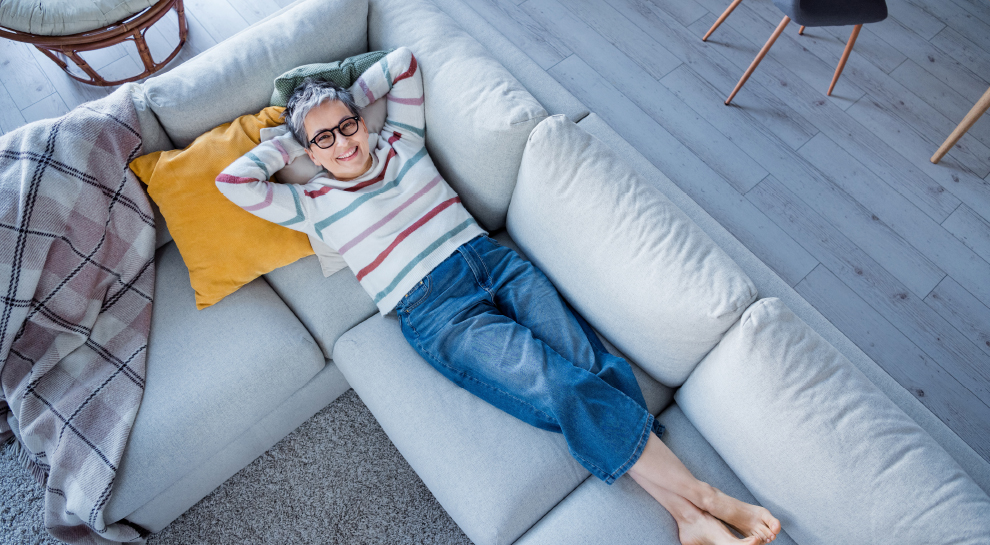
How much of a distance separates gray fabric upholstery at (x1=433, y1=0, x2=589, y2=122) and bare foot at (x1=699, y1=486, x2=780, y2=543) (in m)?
1.05

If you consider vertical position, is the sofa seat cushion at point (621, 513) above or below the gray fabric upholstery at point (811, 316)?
below

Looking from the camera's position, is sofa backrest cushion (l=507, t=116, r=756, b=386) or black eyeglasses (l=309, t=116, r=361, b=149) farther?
black eyeglasses (l=309, t=116, r=361, b=149)

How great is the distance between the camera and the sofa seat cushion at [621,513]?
45.8 inches

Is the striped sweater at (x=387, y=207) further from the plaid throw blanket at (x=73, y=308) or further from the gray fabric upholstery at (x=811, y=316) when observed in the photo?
the gray fabric upholstery at (x=811, y=316)

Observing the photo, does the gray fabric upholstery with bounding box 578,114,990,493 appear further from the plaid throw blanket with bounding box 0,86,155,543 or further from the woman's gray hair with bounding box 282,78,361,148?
the plaid throw blanket with bounding box 0,86,155,543

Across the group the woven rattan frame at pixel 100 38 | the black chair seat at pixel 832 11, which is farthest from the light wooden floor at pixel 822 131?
the black chair seat at pixel 832 11

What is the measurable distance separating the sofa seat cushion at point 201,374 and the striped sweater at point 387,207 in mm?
260

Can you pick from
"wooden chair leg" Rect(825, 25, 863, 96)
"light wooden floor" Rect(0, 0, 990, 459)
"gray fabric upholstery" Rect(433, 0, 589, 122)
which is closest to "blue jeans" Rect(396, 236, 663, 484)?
"gray fabric upholstery" Rect(433, 0, 589, 122)

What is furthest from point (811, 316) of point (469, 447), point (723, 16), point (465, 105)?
point (723, 16)

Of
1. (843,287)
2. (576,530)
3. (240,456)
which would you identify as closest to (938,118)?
(843,287)

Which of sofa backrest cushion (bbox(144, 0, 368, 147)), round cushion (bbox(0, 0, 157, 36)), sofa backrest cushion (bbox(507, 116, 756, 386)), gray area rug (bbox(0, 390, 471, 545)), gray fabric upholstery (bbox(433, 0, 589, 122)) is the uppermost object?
round cushion (bbox(0, 0, 157, 36))

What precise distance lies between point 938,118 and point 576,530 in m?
2.22

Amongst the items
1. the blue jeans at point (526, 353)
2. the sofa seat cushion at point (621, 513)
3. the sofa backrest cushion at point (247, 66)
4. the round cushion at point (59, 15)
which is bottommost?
the sofa seat cushion at point (621, 513)

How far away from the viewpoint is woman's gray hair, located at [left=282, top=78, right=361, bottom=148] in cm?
134
